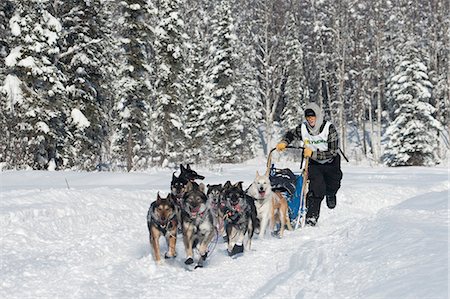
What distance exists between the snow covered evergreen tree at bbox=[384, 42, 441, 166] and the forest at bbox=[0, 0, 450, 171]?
83mm

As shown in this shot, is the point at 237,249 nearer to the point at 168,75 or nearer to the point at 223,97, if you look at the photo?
the point at 168,75

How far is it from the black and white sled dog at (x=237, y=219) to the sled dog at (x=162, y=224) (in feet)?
3.00

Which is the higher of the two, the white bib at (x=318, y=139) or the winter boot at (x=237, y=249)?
the white bib at (x=318, y=139)

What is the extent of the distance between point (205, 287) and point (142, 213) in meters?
4.72

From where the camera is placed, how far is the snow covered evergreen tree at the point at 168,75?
27266 mm

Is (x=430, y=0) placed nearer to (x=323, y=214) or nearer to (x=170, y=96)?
(x=170, y=96)

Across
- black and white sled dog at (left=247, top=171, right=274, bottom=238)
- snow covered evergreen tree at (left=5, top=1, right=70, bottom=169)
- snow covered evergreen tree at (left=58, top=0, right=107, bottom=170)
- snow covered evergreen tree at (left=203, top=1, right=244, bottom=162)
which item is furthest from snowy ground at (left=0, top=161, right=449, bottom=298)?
snow covered evergreen tree at (left=203, top=1, right=244, bottom=162)

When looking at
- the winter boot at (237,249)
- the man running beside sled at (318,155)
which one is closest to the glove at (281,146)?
the man running beside sled at (318,155)

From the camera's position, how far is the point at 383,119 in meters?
52.1

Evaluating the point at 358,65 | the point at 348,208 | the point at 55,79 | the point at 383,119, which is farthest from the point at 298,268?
the point at 383,119

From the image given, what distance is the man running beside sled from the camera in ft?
29.0

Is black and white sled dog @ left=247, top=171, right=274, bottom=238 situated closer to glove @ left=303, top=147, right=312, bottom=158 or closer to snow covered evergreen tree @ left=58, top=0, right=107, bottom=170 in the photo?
glove @ left=303, top=147, right=312, bottom=158

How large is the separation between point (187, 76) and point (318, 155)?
95.1 ft

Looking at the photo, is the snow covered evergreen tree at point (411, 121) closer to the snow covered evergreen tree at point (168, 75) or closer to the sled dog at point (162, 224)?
the snow covered evergreen tree at point (168, 75)
